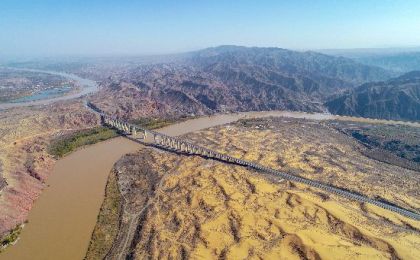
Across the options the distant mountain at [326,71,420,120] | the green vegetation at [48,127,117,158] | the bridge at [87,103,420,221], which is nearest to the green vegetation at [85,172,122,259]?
the bridge at [87,103,420,221]

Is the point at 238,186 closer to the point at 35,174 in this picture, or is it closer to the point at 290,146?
the point at 290,146

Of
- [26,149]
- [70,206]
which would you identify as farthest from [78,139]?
[70,206]

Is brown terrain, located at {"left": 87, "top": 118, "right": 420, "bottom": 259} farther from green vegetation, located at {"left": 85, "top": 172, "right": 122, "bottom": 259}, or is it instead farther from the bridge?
the bridge

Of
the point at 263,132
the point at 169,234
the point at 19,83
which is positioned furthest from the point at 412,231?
the point at 19,83

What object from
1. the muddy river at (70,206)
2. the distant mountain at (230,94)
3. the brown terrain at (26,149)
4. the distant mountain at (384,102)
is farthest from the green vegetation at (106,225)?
the distant mountain at (384,102)

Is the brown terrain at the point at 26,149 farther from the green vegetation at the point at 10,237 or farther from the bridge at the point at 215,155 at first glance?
the bridge at the point at 215,155

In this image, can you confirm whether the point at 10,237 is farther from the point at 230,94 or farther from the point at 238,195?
the point at 230,94
